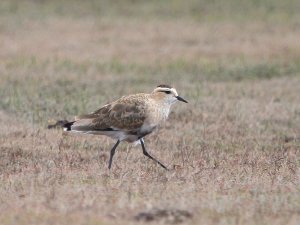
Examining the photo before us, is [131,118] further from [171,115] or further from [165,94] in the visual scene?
[171,115]

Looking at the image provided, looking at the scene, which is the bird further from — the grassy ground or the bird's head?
the grassy ground

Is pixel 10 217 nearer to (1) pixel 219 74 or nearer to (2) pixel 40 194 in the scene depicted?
(2) pixel 40 194

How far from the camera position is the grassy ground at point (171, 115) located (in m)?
8.06

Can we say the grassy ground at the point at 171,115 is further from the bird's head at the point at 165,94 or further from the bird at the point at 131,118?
the bird's head at the point at 165,94

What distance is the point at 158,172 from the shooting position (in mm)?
10125

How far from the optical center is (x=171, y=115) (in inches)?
593

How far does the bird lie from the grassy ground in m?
0.41

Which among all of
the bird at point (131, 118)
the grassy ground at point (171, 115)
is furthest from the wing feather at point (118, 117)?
the grassy ground at point (171, 115)

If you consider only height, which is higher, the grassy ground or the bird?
the bird

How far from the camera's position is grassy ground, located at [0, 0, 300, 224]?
8.06m

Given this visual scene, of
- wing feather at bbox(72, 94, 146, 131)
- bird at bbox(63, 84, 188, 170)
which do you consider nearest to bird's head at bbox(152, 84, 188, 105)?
bird at bbox(63, 84, 188, 170)

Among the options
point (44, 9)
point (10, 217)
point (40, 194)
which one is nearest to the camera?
point (10, 217)

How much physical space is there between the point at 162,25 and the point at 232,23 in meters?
2.24

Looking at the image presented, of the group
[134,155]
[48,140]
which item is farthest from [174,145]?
[48,140]
